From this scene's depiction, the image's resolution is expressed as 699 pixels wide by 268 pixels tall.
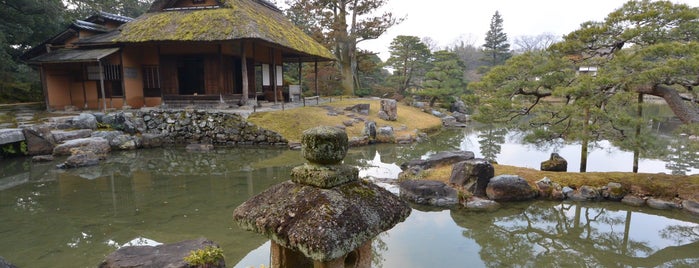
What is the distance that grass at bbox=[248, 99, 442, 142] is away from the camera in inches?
566

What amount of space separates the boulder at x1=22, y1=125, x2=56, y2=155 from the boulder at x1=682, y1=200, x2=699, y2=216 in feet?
54.8

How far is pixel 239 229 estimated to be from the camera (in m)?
6.31

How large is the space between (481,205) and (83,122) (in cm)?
1376

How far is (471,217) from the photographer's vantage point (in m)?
7.13

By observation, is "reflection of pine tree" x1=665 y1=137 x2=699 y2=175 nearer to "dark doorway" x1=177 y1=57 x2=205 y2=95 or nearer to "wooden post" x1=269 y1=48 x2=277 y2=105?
"wooden post" x1=269 y1=48 x2=277 y2=105

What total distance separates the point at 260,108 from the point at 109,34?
7769mm

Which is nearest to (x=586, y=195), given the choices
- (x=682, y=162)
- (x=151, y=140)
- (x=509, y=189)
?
(x=509, y=189)

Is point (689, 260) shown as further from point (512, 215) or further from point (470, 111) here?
point (470, 111)

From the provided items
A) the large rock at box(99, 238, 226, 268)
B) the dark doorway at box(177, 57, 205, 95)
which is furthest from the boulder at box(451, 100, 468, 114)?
the large rock at box(99, 238, 226, 268)

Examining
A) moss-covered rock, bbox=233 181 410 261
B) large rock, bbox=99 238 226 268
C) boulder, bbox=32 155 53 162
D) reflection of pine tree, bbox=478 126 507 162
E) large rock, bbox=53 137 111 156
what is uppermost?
moss-covered rock, bbox=233 181 410 261

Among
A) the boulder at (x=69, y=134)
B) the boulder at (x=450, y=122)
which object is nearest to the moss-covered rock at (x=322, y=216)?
the boulder at (x=69, y=134)

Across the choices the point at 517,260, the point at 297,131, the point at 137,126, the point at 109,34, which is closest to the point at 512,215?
the point at 517,260

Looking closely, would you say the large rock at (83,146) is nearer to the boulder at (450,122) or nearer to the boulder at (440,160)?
the boulder at (440,160)

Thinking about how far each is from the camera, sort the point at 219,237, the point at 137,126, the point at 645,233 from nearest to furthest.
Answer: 1. the point at 219,237
2. the point at 645,233
3. the point at 137,126
